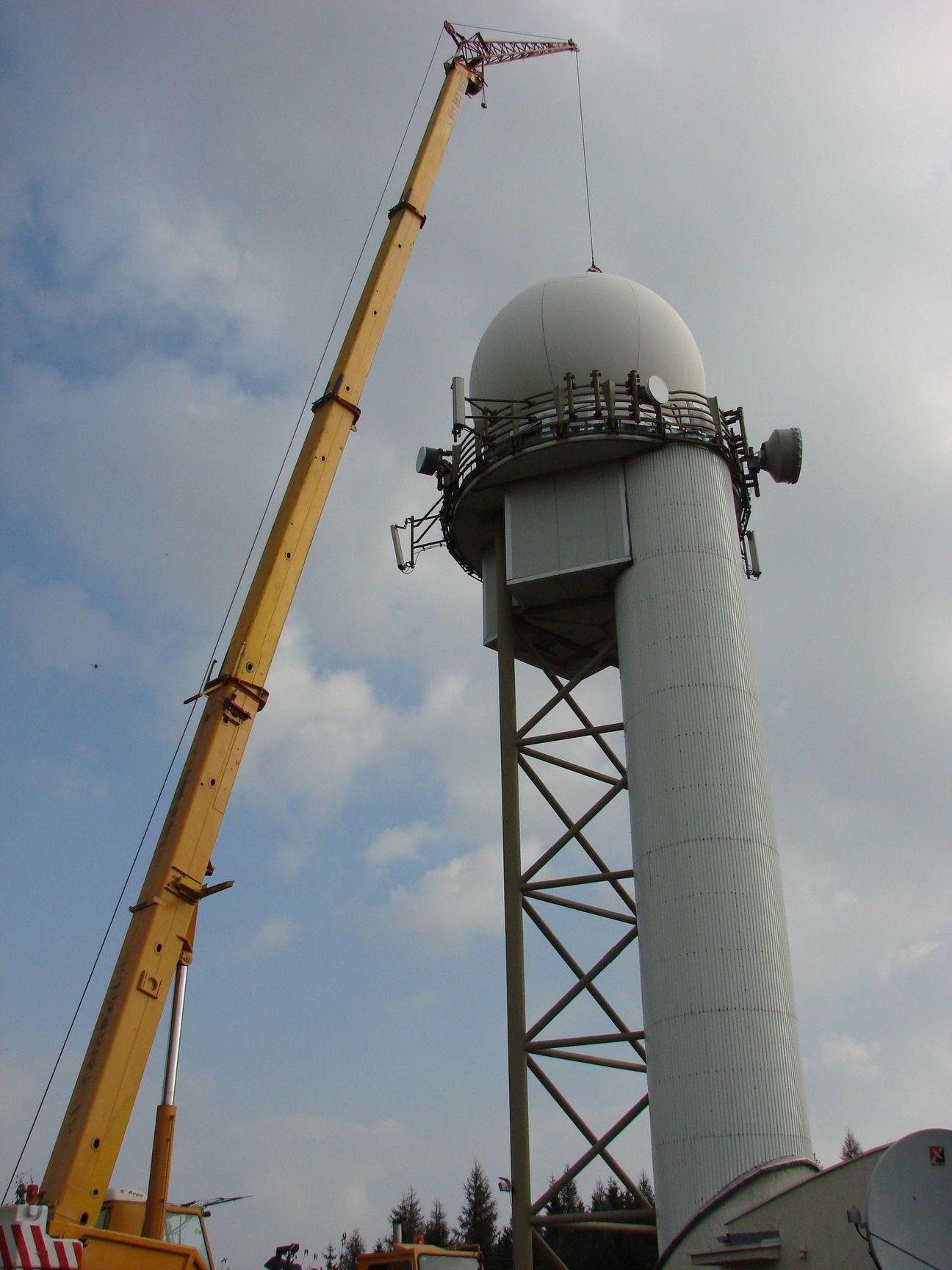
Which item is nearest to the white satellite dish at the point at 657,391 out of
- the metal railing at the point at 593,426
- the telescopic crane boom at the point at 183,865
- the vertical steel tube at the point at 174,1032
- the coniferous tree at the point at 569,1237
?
the metal railing at the point at 593,426

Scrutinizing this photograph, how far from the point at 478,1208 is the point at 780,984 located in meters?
66.3

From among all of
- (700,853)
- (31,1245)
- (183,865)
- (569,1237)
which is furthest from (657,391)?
(569,1237)

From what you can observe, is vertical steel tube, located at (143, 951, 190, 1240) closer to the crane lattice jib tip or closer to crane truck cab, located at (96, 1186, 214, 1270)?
crane truck cab, located at (96, 1186, 214, 1270)

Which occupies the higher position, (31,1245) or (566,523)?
(566,523)

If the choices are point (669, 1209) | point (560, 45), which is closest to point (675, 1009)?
point (669, 1209)

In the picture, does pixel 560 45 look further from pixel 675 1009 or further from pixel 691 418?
pixel 675 1009

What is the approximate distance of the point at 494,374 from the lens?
27.3 metres

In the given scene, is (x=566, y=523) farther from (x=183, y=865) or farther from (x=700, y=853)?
(x=183, y=865)

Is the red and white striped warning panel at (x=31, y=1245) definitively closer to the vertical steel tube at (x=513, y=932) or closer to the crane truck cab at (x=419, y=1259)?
the crane truck cab at (x=419, y=1259)

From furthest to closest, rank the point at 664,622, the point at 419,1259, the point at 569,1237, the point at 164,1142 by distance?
1. the point at 569,1237
2. the point at 664,622
3. the point at 419,1259
4. the point at 164,1142

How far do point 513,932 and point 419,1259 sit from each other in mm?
6522

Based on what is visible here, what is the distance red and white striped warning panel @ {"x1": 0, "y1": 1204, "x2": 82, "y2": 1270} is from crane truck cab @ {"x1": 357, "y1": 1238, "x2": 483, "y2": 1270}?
21.7ft

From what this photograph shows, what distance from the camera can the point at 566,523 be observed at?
2495 cm

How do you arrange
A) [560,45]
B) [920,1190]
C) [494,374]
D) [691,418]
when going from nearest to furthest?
[920,1190], [691,418], [494,374], [560,45]
